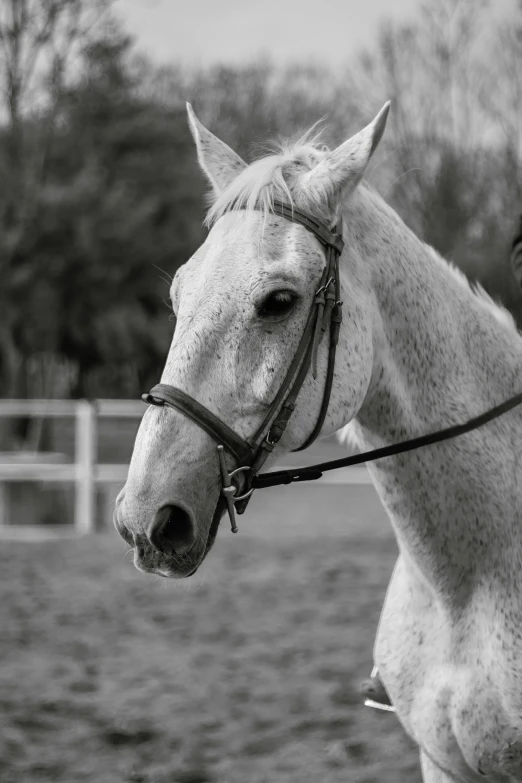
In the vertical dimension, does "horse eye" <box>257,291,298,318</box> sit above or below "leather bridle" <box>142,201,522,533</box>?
above

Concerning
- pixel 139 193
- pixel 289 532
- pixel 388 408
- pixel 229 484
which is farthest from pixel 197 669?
pixel 139 193

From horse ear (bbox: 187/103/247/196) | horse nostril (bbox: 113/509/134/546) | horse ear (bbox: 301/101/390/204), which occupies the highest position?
horse ear (bbox: 301/101/390/204)

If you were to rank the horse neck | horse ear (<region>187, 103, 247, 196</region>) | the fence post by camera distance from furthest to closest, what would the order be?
the fence post < horse ear (<region>187, 103, 247, 196</region>) < the horse neck

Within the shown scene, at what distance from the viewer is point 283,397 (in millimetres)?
2213

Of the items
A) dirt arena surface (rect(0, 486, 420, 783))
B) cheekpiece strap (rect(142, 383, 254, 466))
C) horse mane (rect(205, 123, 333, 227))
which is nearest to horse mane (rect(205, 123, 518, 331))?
horse mane (rect(205, 123, 333, 227))

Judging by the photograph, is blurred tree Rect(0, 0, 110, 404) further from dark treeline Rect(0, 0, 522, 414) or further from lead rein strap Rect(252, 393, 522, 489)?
lead rein strap Rect(252, 393, 522, 489)

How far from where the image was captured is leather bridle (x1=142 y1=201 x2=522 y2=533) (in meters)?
2.13

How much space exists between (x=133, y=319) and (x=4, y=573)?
52.2 feet

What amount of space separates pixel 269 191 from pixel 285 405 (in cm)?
60

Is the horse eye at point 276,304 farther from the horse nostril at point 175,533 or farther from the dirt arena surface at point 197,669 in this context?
the dirt arena surface at point 197,669

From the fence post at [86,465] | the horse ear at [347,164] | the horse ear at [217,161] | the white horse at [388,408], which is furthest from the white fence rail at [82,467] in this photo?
the horse ear at [347,164]

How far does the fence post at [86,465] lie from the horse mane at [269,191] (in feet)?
27.7

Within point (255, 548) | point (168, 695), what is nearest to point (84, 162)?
point (255, 548)

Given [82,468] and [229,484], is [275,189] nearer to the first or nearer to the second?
[229,484]
